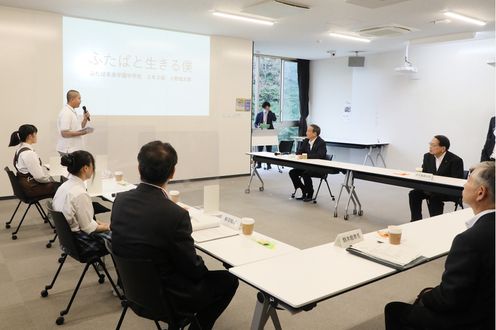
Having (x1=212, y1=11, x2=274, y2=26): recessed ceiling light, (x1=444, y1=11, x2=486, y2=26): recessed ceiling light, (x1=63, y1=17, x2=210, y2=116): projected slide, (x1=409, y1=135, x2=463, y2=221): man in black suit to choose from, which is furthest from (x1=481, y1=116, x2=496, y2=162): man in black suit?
(x1=63, y1=17, x2=210, y2=116): projected slide

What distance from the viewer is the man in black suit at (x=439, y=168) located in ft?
15.4

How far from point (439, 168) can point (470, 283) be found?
3671 millimetres

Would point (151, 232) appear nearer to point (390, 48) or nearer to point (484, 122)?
point (484, 122)

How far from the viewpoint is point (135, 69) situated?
23.5 feet

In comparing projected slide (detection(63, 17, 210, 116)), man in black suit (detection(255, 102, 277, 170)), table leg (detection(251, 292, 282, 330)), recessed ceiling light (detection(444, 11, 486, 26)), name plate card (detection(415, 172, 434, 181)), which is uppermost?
recessed ceiling light (detection(444, 11, 486, 26))

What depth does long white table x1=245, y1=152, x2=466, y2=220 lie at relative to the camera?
430cm

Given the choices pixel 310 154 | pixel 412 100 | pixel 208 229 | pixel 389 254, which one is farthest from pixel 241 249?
pixel 412 100

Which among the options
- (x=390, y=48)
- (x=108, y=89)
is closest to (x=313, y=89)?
(x=390, y=48)

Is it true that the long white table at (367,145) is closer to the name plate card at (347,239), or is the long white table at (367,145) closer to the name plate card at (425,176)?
the name plate card at (425,176)

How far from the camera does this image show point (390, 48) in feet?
29.7

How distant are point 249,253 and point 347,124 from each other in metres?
8.81

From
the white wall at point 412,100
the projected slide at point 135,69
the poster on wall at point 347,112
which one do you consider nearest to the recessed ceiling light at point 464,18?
the white wall at point 412,100

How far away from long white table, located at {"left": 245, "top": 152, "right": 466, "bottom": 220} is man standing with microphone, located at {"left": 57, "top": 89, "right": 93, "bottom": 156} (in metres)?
2.78

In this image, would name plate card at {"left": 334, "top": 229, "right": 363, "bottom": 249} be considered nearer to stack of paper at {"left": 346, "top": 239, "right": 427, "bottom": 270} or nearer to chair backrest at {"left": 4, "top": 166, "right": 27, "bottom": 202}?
stack of paper at {"left": 346, "top": 239, "right": 427, "bottom": 270}
